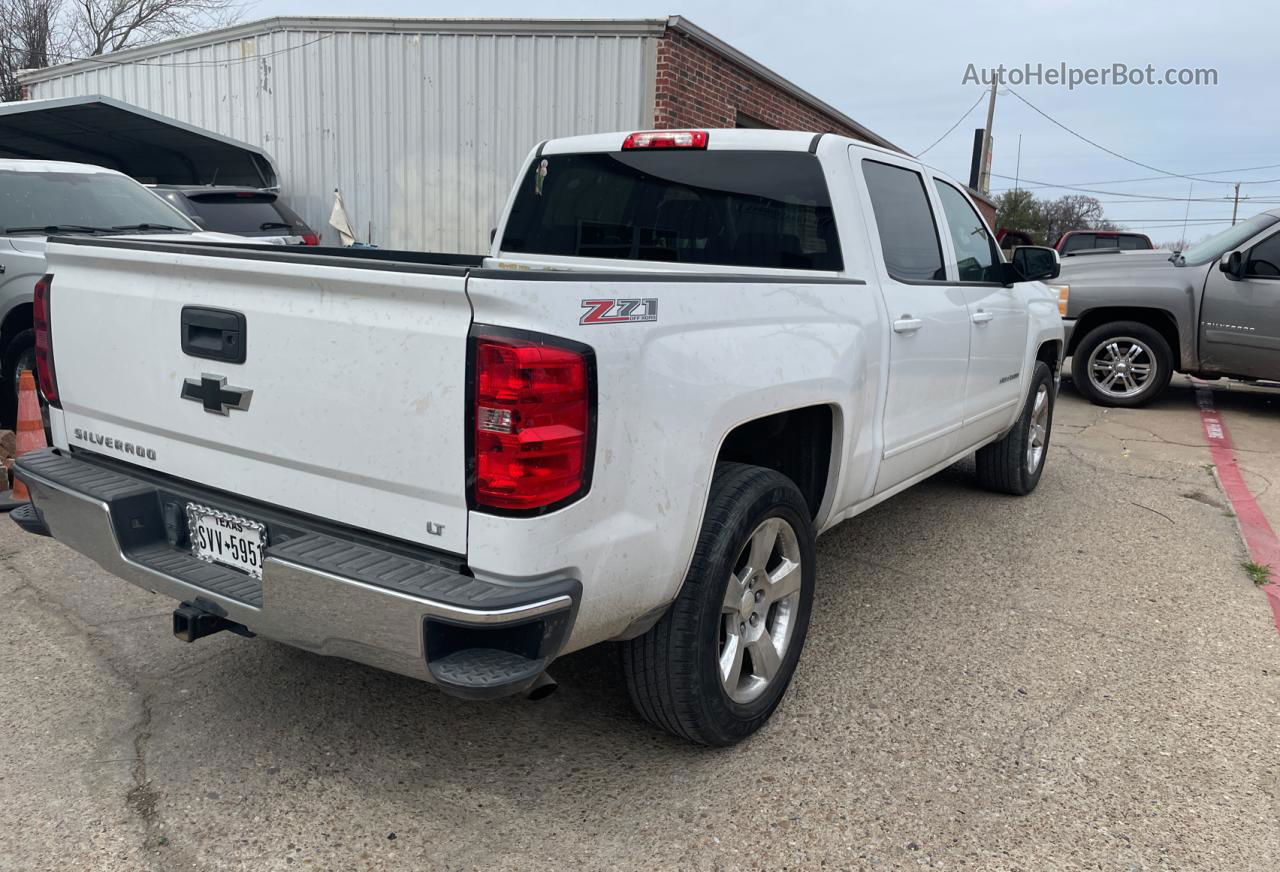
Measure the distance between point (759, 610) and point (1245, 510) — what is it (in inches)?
178

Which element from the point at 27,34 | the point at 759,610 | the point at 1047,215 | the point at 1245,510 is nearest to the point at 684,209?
the point at 759,610

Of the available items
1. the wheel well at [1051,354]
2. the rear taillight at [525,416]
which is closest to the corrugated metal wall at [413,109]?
the wheel well at [1051,354]

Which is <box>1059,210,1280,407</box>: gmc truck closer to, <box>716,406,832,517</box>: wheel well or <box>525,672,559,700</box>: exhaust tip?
<box>716,406,832,517</box>: wheel well

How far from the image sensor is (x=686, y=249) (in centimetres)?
391

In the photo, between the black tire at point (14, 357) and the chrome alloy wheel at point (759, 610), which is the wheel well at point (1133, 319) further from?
the black tire at point (14, 357)

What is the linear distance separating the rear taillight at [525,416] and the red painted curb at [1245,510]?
356 cm

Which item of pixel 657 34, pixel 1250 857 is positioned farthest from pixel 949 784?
pixel 657 34

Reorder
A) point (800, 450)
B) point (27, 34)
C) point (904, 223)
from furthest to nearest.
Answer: point (27, 34), point (904, 223), point (800, 450)

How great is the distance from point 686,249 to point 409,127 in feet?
29.5

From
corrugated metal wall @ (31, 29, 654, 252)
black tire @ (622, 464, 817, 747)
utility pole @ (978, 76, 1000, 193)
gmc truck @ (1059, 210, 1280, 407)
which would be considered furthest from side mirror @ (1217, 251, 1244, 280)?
utility pole @ (978, 76, 1000, 193)

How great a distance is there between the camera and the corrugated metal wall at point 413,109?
11031 millimetres

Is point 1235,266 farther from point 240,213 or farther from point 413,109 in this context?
point 240,213

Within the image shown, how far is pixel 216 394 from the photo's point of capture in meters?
2.56

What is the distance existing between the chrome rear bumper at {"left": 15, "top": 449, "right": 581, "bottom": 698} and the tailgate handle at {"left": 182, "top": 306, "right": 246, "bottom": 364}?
0.41 metres
